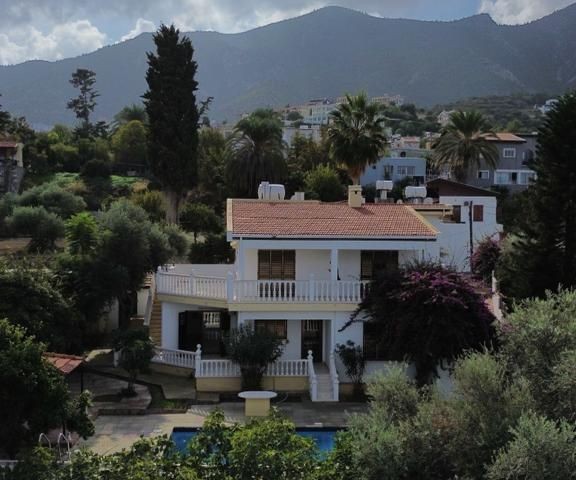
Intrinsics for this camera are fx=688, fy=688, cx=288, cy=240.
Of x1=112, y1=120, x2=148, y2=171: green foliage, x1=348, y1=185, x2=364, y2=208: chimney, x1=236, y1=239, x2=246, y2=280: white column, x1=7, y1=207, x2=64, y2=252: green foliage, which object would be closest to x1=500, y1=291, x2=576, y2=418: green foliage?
x1=236, y1=239, x2=246, y2=280: white column

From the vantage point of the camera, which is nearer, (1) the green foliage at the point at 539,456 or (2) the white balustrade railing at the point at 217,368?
(1) the green foliage at the point at 539,456

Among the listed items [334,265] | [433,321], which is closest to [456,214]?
[334,265]

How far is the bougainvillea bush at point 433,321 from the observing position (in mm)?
19375

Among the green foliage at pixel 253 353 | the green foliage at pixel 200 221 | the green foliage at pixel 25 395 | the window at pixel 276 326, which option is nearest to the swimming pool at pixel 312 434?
the green foliage at pixel 253 353

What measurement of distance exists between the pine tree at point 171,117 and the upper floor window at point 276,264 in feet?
85.6

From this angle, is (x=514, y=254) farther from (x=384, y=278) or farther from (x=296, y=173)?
(x=296, y=173)

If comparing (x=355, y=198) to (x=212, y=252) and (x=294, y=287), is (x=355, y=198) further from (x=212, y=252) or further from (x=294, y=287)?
(x=212, y=252)

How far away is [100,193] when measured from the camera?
2625 inches

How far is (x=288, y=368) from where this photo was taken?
21391 millimetres

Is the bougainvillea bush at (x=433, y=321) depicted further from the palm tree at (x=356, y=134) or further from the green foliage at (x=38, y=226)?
the green foliage at (x=38, y=226)

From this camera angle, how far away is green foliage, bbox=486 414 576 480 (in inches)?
337

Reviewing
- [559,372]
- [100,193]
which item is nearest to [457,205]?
[559,372]

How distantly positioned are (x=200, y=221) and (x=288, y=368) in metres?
25.2

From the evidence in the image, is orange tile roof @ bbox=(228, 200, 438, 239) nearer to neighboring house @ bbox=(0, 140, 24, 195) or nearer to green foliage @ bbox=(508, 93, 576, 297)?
green foliage @ bbox=(508, 93, 576, 297)
